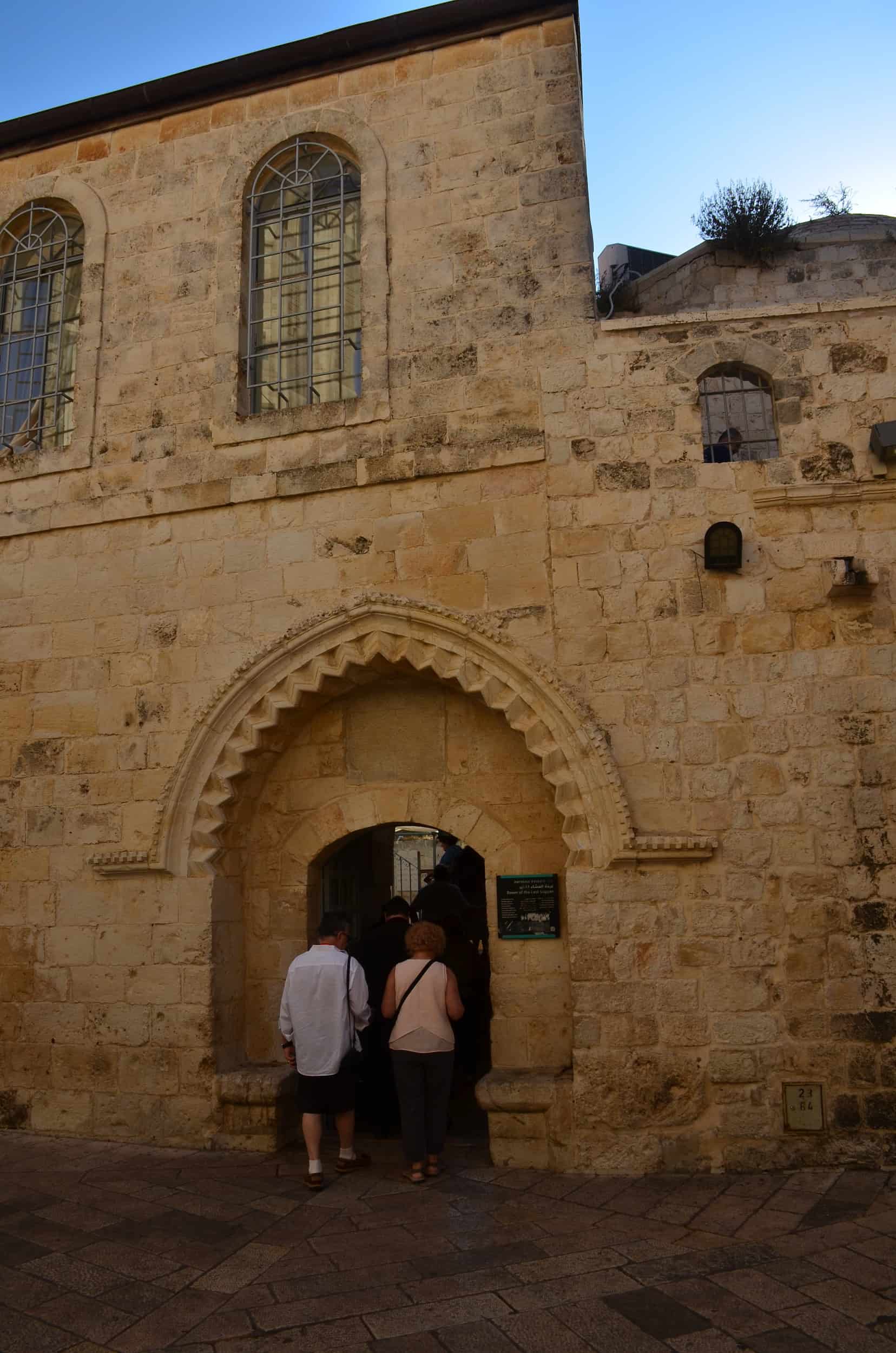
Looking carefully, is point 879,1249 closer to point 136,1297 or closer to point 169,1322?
point 169,1322

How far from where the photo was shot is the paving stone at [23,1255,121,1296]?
3.69 meters

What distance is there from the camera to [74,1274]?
3814 mm

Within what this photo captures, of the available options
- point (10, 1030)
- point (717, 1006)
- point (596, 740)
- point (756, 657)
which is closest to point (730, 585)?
point (756, 657)

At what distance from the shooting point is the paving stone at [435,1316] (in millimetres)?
3291

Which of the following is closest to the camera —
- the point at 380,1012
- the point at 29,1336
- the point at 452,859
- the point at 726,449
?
the point at 29,1336

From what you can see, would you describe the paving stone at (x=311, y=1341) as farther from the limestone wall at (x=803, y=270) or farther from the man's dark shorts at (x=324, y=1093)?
the limestone wall at (x=803, y=270)

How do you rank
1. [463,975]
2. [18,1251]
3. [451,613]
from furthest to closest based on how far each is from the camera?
[463,975] < [451,613] < [18,1251]

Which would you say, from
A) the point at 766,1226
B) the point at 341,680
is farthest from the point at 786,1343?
the point at 341,680

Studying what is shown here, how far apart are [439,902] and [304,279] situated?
15.0 feet

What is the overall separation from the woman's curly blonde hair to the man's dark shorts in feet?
2.33

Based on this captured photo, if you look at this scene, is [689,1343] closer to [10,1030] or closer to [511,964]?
[511,964]

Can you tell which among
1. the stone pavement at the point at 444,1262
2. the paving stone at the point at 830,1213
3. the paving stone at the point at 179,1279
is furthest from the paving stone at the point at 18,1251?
the paving stone at the point at 830,1213

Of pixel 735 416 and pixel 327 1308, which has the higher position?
pixel 735 416

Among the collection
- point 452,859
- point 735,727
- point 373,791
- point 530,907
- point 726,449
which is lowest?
point 530,907
